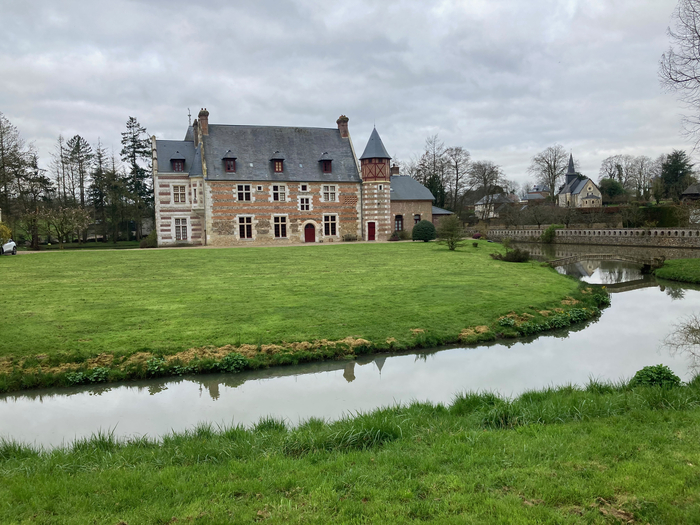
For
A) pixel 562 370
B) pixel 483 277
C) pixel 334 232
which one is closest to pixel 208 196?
pixel 334 232

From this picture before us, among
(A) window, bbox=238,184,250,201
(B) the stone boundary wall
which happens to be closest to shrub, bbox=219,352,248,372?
(A) window, bbox=238,184,250,201

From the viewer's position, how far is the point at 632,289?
1709 centimetres

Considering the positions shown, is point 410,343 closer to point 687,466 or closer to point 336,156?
point 687,466

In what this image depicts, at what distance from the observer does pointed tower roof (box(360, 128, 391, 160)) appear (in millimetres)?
37156

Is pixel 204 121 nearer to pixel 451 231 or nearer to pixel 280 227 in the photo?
pixel 280 227

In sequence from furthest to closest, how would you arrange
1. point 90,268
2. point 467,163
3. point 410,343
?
point 467,163 → point 90,268 → point 410,343

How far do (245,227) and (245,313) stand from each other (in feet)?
83.8

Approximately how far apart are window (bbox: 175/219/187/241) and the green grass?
3040cm

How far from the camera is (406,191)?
40.3 metres

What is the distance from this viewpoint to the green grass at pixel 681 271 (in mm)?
18297

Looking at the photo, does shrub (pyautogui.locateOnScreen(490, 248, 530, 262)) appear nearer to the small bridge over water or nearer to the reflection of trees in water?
the small bridge over water

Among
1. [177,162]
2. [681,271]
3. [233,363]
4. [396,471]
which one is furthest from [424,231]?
[396,471]

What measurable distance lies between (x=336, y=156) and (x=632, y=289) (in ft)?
86.1

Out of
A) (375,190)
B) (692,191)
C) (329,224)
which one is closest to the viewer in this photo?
(375,190)
